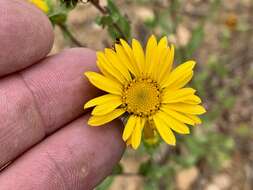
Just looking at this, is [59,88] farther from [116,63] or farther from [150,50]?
[150,50]

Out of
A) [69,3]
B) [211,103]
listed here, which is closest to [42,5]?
[69,3]

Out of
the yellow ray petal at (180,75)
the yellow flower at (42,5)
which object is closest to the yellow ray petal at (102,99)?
the yellow ray petal at (180,75)

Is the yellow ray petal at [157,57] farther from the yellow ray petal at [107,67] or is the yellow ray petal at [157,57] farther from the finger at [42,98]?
the finger at [42,98]

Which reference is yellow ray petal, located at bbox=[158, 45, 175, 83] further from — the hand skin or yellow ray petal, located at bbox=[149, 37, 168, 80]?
the hand skin

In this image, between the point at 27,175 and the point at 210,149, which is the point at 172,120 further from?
the point at 210,149

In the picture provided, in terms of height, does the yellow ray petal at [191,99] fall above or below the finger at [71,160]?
above
